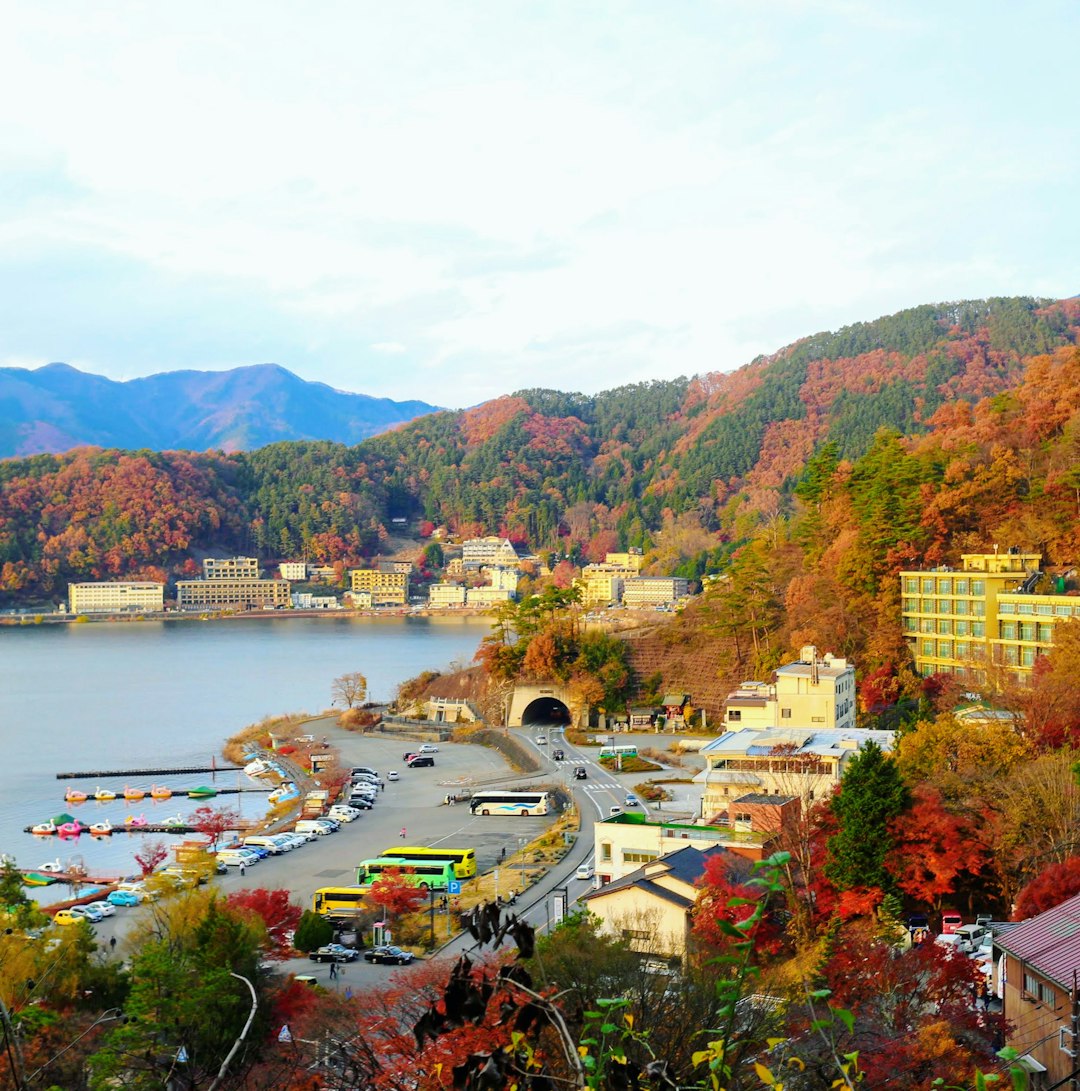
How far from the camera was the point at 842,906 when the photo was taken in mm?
9477

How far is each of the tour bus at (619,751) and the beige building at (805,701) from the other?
2.48m

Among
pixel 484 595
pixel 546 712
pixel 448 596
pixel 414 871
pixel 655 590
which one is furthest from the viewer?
pixel 448 596

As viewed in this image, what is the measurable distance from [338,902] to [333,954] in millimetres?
2049

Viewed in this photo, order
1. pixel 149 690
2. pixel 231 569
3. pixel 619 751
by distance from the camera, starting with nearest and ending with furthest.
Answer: pixel 619 751 → pixel 149 690 → pixel 231 569

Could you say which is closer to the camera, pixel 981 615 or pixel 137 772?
pixel 981 615

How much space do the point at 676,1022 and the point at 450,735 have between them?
764 inches

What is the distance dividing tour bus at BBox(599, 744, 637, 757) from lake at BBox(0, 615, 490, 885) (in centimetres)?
629

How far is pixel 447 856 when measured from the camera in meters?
14.7

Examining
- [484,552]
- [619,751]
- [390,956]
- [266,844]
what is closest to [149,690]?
[619,751]

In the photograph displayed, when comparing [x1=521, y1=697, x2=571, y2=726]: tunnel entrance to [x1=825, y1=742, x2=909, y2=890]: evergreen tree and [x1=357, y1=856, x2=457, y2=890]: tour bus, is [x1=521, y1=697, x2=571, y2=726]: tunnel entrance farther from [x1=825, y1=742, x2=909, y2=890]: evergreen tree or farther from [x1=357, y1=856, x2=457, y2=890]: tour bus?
[x1=825, y1=742, x2=909, y2=890]: evergreen tree

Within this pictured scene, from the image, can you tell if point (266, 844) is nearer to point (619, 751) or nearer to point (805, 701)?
point (619, 751)

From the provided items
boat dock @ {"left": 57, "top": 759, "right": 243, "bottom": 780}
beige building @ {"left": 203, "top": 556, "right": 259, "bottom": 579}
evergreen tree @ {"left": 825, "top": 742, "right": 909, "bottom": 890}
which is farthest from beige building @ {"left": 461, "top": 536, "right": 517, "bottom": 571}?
evergreen tree @ {"left": 825, "top": 742, "right": 909, "bottom": 890}

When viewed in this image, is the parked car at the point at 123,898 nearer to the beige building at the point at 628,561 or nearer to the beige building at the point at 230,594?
the beige building at the point at 628,561

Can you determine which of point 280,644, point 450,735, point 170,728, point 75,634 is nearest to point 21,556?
point 75,634
